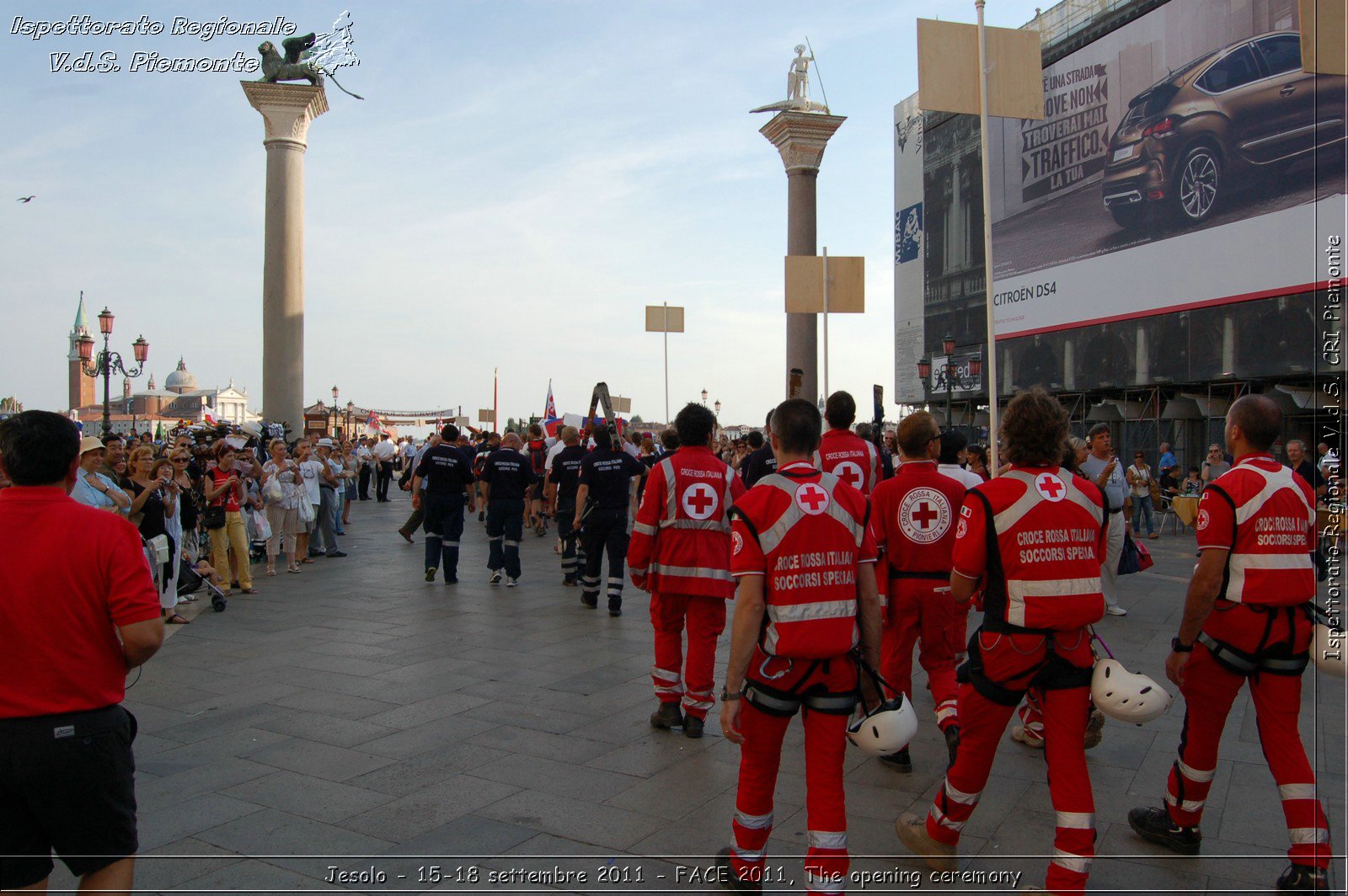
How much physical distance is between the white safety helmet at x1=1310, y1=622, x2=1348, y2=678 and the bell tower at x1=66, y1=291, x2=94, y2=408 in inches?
3359

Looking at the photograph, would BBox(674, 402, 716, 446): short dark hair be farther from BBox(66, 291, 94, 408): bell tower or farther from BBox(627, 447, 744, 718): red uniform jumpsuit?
BBox(66, 291, 94, 408): bell tower

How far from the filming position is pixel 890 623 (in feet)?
16.2

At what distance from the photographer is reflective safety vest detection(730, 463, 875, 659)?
319cm

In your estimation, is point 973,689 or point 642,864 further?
point 642,864

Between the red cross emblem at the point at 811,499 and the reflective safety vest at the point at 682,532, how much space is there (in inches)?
86.3

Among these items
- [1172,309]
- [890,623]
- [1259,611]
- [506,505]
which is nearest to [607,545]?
[506,505]

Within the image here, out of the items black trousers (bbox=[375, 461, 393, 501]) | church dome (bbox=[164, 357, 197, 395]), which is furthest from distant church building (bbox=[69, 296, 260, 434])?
black trousers (bbox=[375, 461, 393, 501])

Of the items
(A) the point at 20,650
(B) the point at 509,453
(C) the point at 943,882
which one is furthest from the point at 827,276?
(A) the point at 20,650

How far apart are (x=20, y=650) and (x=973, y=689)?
9.61 feet

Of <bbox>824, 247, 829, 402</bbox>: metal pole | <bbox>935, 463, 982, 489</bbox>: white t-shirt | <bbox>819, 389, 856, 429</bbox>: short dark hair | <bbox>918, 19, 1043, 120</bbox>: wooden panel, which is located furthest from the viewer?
<bbox>824, 247, 829, 402</bbox>: metal pole

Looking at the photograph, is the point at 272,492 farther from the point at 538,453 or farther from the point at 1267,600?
the point at 1267,600

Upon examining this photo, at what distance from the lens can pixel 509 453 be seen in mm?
11195

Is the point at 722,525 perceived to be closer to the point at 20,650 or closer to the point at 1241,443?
the point at 1241,443

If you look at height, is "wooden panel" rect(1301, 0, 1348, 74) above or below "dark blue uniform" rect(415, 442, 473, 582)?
above
